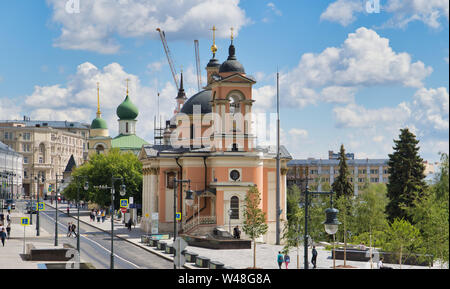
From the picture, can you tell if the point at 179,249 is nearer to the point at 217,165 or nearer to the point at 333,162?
the point at 217,165

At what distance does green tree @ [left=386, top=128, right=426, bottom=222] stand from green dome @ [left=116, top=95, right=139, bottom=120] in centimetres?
8416

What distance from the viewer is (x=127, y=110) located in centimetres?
14638

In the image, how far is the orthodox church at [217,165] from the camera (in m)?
68.0

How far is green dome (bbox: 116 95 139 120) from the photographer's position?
146125mm

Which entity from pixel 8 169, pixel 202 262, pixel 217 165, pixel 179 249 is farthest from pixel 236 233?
pixel 8 169

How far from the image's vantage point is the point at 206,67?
3570 inches

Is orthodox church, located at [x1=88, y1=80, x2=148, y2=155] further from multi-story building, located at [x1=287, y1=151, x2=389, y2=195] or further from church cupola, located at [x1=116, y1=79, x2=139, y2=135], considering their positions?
multi-story building, located at [x1=287, y1=151, x2=389, y2=195]

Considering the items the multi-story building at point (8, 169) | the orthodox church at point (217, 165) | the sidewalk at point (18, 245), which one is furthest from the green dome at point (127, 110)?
the orthodox church at point (217, 165)

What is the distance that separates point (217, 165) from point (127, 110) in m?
80.6

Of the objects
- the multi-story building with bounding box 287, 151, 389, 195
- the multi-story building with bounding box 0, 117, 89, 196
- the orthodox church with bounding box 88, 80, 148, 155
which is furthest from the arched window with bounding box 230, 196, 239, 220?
the multi-story building with bounding box 0, 117, 89, 196

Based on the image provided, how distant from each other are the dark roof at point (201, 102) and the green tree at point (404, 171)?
2163 centimetres
